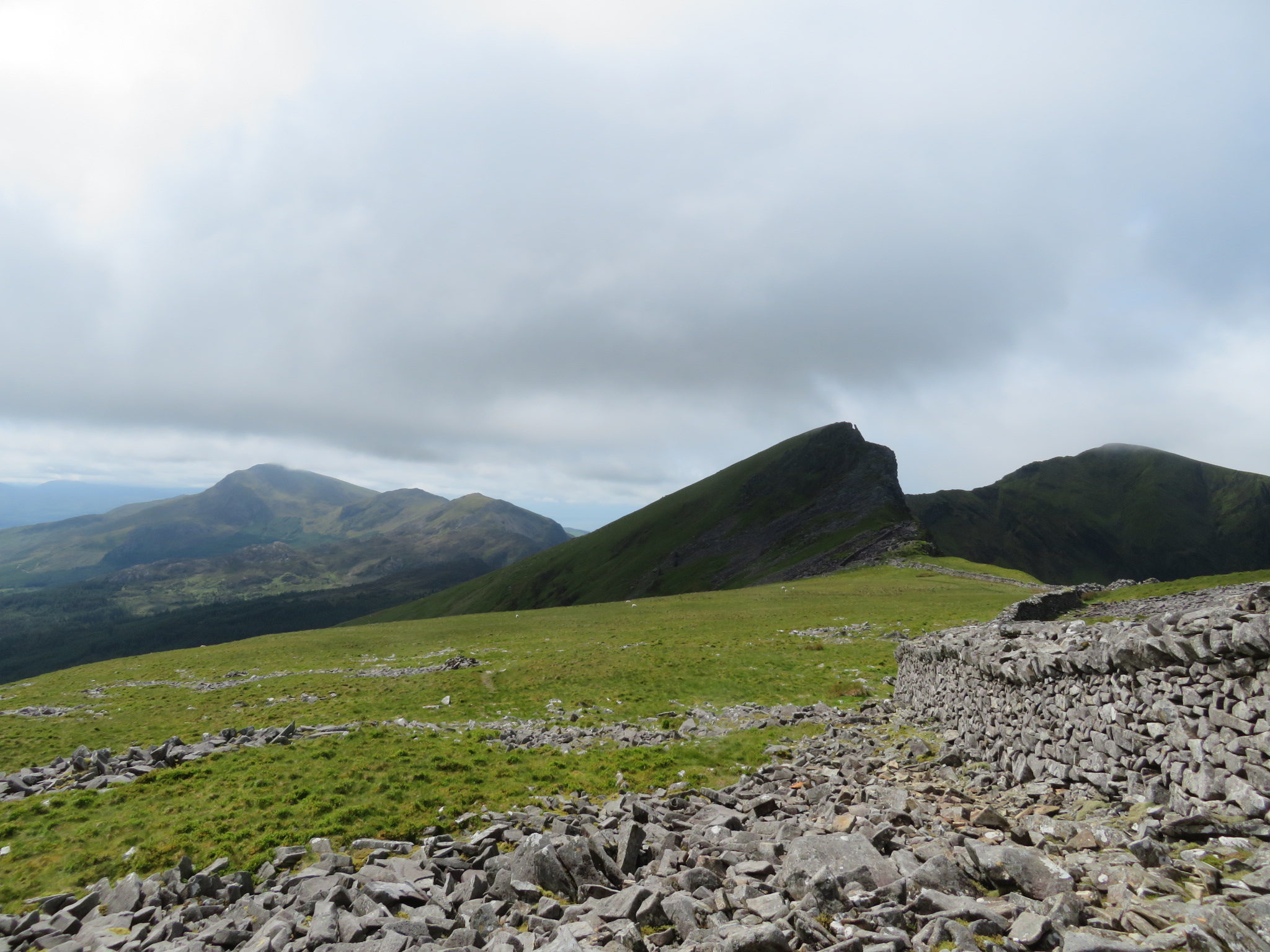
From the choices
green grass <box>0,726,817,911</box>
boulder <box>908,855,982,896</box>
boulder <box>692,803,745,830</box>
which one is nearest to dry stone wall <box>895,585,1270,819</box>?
boulder <box>908,855,982,896</box>

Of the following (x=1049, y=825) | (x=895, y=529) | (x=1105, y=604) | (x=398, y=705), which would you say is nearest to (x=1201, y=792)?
(x=1049, y=825)

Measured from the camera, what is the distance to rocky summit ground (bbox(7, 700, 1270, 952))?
827 centimetres

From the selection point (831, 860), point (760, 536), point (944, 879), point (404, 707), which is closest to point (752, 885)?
point (831, 860)

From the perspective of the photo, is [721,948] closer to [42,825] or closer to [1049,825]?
[1049,825]

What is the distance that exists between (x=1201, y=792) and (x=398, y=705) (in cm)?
3494

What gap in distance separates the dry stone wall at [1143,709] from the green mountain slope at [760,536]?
313 feet

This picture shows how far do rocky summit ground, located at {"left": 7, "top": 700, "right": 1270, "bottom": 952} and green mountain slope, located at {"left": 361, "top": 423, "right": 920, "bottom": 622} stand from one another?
100 m

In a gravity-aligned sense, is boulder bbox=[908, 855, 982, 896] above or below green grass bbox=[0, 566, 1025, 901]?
above

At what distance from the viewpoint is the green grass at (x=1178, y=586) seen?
50.4 metres

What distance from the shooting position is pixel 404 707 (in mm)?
33844

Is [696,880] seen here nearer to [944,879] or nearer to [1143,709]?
[944,879]

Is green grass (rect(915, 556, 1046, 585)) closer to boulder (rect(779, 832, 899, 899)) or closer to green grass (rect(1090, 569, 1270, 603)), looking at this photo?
green grass (rect(1090, 569, 1270, 603))

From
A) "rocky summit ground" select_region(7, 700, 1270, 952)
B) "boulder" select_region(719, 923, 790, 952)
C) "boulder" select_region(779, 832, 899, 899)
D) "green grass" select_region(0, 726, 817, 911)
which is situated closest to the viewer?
"rocky summit ground" select_region(7, 700, 1270, 952)

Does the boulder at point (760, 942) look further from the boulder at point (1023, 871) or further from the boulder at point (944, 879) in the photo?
the boulder at point (1023, 871)
